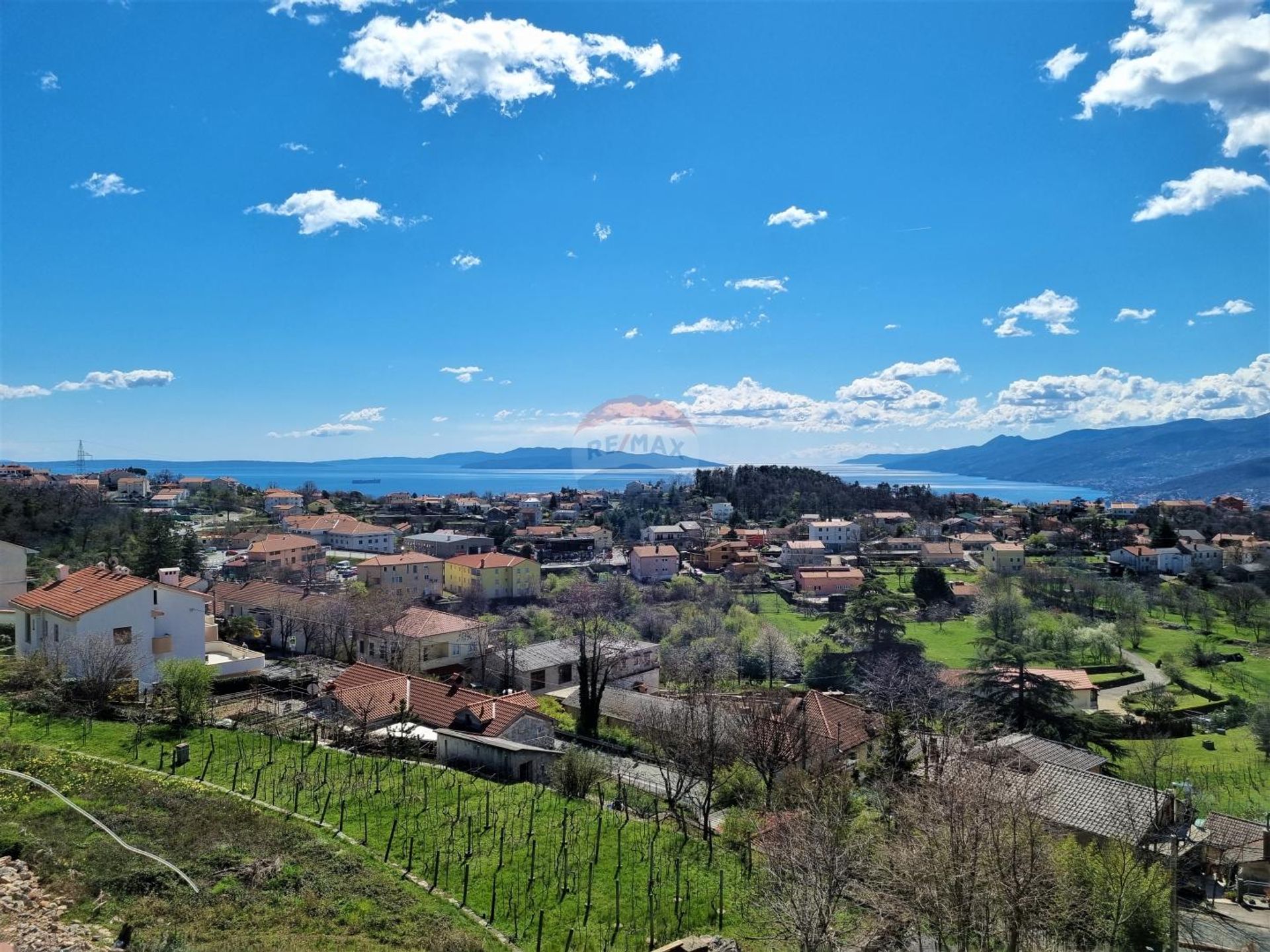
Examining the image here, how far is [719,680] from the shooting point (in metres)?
27.5

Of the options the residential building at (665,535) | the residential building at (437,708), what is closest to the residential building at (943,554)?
the residential building at (665,535)

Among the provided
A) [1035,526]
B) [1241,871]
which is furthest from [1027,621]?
[1035,526]

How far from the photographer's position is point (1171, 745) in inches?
935

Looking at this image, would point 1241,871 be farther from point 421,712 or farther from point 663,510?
point 663,510

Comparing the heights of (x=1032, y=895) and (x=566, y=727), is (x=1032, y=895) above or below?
above

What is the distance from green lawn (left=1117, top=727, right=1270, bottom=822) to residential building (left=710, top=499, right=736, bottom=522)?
6726 cm

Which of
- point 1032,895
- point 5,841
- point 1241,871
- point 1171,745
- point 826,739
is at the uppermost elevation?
point 5,841

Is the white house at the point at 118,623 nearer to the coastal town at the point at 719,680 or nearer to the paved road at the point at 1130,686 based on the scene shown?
the coastal town at the point at 719,680

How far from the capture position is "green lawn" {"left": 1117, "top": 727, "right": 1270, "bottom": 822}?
58.1ft

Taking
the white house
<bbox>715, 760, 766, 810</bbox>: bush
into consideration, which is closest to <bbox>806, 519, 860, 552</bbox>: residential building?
<bbox>715, 760, 766, 810</bbox>: bush

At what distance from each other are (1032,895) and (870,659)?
2457 centimetres

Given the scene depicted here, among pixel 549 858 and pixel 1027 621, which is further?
pixel 1027 621

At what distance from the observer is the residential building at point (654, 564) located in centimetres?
5809

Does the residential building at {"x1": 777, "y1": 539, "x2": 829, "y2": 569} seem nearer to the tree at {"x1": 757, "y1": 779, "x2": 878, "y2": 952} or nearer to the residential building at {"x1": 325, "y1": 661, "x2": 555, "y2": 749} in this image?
the residential building at {"x1": 325, "y1": 661, "x2": 555, "y2": 749}
